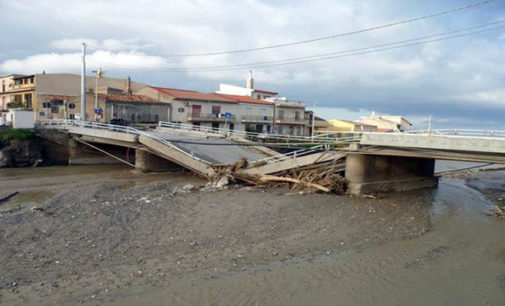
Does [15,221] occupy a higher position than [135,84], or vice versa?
[135,84]

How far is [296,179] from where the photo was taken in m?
24.5

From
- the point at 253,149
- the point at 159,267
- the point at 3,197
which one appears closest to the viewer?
the point at 159,267

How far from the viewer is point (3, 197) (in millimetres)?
22109

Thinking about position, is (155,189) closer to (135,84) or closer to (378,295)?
(378,295)

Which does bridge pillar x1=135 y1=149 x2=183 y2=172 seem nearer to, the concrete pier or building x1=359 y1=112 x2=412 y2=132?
the concrete pier

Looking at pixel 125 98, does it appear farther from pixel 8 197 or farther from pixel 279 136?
pixel 8 197

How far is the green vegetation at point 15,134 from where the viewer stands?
1433 inches

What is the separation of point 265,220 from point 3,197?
14514mm

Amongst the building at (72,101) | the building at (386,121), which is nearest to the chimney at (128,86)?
the building at (72,101)

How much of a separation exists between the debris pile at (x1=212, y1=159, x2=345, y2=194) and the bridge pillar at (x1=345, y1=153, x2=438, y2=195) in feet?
2.77

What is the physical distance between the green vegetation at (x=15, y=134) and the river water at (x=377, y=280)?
32609mm

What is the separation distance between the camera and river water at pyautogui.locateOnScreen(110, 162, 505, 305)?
9.96 meters

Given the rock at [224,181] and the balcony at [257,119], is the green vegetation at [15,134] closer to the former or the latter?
the rock at [224,181]

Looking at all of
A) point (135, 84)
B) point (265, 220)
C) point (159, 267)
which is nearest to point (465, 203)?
point (265, 220)
